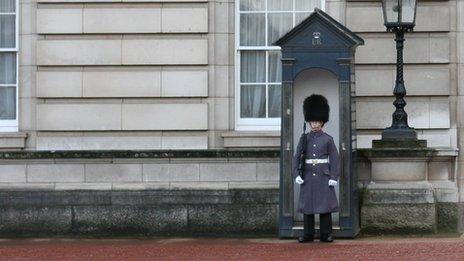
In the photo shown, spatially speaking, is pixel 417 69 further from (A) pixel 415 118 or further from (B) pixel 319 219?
(B) pixel 319 219

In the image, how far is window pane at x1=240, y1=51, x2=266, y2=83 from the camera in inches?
693

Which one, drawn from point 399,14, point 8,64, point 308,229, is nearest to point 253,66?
point 399,14

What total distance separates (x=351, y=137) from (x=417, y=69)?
72.9 inches

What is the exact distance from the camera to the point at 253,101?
57.8 feet

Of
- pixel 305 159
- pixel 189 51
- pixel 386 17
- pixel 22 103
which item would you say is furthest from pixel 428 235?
pixel 22 103

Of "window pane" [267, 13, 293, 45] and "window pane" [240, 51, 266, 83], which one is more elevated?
"window pane" [267, 13, 293, 45]

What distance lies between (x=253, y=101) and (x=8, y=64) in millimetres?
3760

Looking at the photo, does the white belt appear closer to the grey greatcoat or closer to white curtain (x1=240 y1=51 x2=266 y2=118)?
the grey greatcoat

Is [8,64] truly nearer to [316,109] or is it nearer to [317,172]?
[316,109]

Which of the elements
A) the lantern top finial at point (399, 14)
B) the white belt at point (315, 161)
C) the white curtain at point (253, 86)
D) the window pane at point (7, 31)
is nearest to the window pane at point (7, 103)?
the window pane at point (7, 31)

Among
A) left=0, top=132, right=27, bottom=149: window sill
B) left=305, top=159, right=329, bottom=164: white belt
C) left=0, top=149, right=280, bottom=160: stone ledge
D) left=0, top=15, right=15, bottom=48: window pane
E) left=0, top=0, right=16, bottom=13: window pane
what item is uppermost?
left=0, top=0, right=16, bottom=13: window pane

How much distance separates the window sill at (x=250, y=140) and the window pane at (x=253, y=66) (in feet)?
2.98

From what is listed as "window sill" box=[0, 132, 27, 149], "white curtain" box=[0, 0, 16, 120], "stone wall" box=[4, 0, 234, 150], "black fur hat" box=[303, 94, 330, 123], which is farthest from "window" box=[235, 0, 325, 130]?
"white curtain" box=[0, 0, 16, 120]

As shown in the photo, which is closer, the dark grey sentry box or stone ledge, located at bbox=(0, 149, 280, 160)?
the dark grey sentry box
